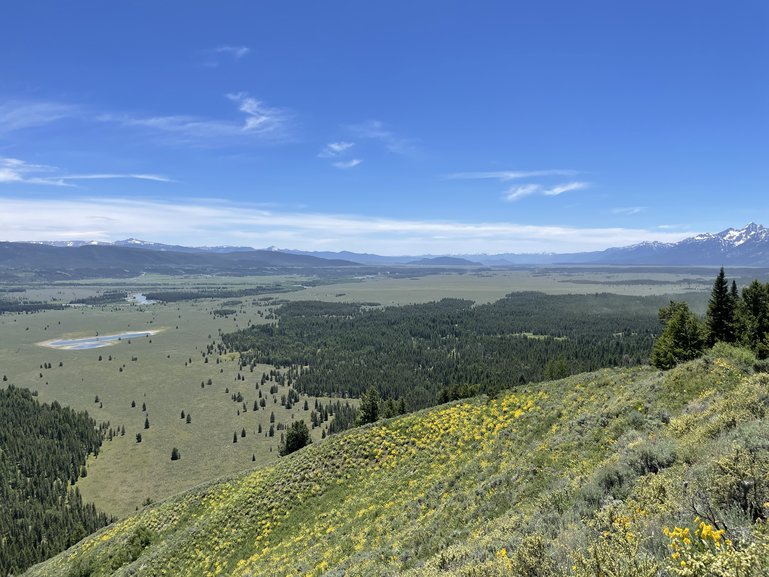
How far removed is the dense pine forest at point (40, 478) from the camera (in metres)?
60.1

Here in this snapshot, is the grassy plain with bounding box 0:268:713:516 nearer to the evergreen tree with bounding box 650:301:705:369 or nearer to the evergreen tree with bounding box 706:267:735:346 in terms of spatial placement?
the evergreen tree with bounding box 650:301:705:369

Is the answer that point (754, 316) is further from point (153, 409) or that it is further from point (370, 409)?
point (153, 409)

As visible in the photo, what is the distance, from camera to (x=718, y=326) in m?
50.8

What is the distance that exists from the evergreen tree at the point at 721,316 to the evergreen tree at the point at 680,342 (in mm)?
2510

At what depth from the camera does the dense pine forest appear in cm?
→ 6009

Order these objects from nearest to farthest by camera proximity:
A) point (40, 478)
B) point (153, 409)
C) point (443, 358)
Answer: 1. point (40, 478)
2. point (153, 409)
3. point (443, 358)

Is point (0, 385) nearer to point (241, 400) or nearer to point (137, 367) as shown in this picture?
point (137, 367)

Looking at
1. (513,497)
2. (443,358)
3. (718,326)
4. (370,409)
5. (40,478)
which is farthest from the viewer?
(443,358)

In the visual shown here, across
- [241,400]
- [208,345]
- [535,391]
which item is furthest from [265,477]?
[208,345]

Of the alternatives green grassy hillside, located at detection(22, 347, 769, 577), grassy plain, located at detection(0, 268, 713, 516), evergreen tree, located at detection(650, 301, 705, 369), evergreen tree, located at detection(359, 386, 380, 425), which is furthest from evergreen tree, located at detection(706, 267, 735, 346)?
grassy plain, located at detection(0, 268, 713, 516)

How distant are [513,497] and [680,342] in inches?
1539

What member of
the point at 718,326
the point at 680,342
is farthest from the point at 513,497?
the point at 718,326

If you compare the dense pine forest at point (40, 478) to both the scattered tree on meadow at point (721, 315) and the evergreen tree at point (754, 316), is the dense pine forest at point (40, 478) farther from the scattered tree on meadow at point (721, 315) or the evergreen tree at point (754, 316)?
the evergreen tree at point (754, 316)

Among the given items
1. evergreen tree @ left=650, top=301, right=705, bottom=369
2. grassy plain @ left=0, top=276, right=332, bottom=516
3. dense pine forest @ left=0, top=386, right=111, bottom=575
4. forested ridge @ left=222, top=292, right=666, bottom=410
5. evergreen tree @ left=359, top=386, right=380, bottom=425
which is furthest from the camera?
forested ridge @ left=222, top=292, right=666, bottom=410
